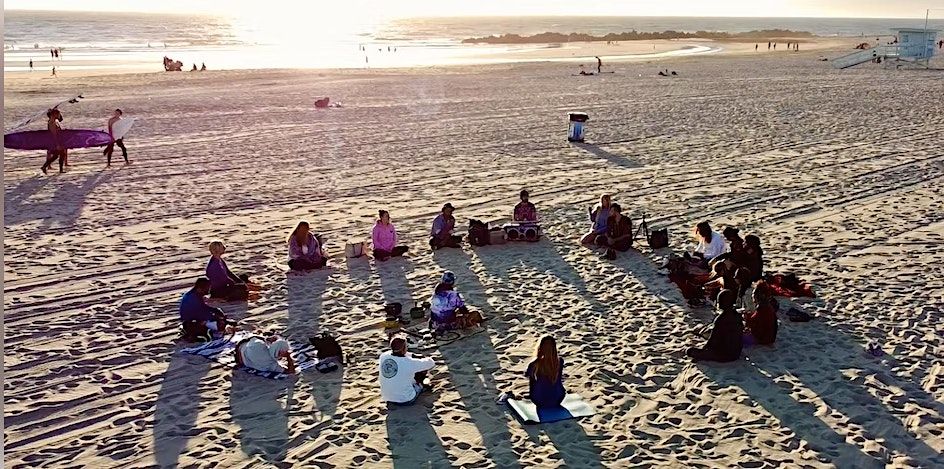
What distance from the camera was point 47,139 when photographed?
17672 mm

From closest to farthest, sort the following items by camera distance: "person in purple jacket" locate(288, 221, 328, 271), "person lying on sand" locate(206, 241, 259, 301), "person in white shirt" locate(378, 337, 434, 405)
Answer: "person in white shirt" locate(378, 337, 434, 405) → "person lying on sand" locate(206, 241, 259, 301) → "person in purple jacket" locate(288, 221, 328, 271)

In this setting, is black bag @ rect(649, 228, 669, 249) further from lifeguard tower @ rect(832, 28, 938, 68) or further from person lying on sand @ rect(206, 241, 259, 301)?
lifeguard tower @ rect(832, 28, 938, 68)

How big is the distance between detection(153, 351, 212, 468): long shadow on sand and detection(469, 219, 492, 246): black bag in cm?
498

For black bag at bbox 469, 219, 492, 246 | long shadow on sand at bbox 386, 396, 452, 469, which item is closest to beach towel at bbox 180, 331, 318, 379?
long shadow on sand at bbox 386, 396, 452, 469

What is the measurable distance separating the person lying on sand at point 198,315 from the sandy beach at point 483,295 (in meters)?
0.33

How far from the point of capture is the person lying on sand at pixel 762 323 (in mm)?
8289

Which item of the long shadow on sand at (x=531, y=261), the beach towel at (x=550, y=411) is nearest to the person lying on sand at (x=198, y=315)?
the beach towel at (x=550, y=411)

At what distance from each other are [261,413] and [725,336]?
15.3ft

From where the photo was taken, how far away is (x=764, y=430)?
6.74m

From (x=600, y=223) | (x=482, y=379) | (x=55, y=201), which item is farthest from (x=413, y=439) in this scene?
(x=55, y=201)

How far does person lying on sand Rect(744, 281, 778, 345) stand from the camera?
8289 mm

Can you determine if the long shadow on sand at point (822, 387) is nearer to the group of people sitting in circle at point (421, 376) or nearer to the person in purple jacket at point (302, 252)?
the group of people sitting in circle at point (421, 376)

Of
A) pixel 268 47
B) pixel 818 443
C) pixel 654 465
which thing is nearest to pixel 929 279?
pixel 818 443

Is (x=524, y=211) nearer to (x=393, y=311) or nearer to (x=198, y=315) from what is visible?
(x=393, y=311)
